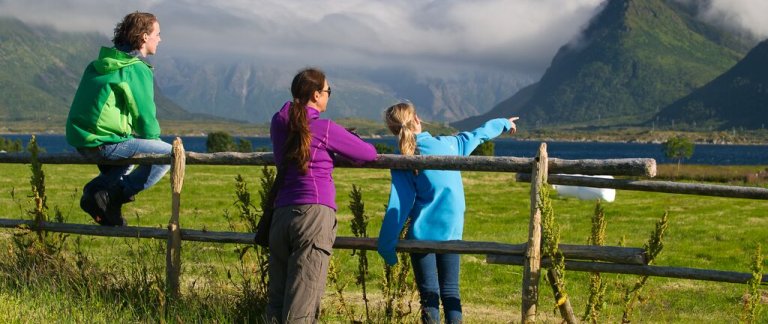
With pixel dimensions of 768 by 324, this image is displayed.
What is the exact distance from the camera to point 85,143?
23.4 feet

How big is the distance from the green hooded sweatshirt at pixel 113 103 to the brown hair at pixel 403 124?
2.02 metres

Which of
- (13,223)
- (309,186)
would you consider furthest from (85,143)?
(309,186)

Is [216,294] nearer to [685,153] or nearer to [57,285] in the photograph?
[57,285]

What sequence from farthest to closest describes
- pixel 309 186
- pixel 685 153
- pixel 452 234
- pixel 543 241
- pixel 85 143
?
pixel 685 153, pixel 85 143, pixel 452 234, pixel 543 241, pixel 309 186

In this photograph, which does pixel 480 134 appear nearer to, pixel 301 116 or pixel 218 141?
pixel 301 116

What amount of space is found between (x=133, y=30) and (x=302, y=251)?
2627 millimetres

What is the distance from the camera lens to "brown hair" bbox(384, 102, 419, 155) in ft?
20.2

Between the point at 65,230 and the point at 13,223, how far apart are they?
27.3 inches

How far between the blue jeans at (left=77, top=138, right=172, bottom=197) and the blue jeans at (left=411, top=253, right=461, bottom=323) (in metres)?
2.42

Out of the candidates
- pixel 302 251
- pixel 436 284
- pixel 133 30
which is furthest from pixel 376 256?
pixel 302 251

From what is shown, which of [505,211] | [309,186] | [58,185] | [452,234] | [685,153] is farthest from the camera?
[685,153]

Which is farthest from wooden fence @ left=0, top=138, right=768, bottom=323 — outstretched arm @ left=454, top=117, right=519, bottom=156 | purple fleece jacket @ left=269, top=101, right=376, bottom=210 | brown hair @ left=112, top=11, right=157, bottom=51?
brown hair @ left=112, top=11, right=157, bottom=51

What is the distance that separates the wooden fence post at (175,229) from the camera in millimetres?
6918

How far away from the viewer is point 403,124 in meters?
6.21
